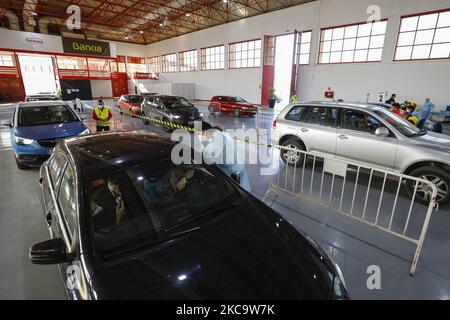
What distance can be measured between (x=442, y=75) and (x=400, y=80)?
5.40 feet

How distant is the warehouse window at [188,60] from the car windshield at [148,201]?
83.6 ft

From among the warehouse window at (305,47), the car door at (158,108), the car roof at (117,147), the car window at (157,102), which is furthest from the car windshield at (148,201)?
the warehouse window at (305,47)

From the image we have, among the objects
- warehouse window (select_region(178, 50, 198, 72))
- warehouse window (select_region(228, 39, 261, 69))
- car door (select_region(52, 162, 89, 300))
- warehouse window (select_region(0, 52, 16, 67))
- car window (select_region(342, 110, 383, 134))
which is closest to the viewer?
car door (select_region(52, 162, 89, 300))

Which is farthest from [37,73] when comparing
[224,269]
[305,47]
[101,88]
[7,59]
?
[224,269]

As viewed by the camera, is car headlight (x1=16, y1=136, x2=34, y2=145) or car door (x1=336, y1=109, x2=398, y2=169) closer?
car door (x1=336, y1=109, x2=398, y2=169)

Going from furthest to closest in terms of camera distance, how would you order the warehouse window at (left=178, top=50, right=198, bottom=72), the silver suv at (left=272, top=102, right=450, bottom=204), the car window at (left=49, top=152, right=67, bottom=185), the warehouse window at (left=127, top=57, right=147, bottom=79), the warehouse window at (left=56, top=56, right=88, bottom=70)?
the warehouse window at (left=127, top=57, right=147, bottom=79), the warehouse window at (left=56, top=56, right=88, bottom=70), the warehouse window at (left=178, top=50, right=198, bottom=72), the silver suv at (left=272, top=102, right=450, bottom=204), the car window at (left=49, top=152, right=67, bottom=185)

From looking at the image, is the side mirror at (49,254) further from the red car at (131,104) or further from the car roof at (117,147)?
the red car at (131,104)

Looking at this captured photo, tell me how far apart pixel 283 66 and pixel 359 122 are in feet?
51.5

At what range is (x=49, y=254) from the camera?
1671mm

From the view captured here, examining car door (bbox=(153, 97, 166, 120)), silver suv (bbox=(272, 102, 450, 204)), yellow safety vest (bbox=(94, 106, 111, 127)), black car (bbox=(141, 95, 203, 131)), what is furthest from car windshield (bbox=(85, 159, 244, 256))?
car door (bbox=(153, 97, 166, 120))

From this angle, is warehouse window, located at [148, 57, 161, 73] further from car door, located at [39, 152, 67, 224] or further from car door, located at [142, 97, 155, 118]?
car door, located at [39, 152, 67, 224]

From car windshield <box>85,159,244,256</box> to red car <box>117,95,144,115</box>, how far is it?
11.9m

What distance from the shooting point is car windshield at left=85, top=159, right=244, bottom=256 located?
176cm

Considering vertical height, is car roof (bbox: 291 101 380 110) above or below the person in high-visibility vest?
above
